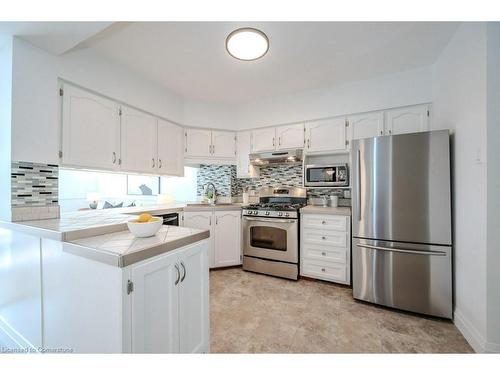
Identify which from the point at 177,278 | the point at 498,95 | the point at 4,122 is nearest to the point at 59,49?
the point at 4,122

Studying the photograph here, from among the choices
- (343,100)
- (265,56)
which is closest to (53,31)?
(265,56)

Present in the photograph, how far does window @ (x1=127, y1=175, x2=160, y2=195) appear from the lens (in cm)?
363

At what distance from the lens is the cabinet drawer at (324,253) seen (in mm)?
2373

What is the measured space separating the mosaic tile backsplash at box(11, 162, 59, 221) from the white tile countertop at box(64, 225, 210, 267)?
36.8 inches

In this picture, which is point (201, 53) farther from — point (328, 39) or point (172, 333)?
point (172, 333)

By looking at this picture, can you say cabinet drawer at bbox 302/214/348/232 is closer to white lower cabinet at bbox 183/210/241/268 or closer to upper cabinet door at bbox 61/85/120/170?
white lower cabinet at bbox 183/210/241/268

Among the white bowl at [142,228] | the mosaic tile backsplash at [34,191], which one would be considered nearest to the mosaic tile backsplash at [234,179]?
the mosaic tile backsplash at [34,191]

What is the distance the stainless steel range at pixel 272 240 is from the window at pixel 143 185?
1.77 metres

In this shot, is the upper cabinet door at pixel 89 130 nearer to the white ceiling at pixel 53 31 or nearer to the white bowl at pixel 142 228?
the white ceiling at pixel 53 31

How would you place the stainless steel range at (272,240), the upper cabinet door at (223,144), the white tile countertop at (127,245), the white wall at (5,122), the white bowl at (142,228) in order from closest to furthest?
1. the white tile countertop at (127,245)
2. the white bowl at (142,228)
3. the white wall at (5,122)
4. the stainless steel range at (272,240)
5. the upper cabinet door at (223,144)

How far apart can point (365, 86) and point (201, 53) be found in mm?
1961

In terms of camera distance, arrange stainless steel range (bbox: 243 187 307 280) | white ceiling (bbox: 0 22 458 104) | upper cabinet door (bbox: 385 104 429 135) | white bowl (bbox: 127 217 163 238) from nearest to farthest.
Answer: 1. white bowl (bbox: 127 217 163 238)
2. white ceiling (bbox: 0 22 458 104)
3. upper cabinet door (bbox: 385 104 429 135)
4. stainless steel range (bbox: 243 187 307 280)

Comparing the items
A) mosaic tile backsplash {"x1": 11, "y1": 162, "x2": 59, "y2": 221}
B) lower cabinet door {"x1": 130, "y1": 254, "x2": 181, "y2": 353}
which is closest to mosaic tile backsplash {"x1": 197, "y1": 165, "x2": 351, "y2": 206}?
mosaic tile backsplash {"x1": 11, "y1": 162, "x2": 59, "y2": 221}

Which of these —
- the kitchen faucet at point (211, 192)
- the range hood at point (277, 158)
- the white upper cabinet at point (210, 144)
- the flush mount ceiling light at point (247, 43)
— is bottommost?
the kitchen faucet at point (211, 192)
